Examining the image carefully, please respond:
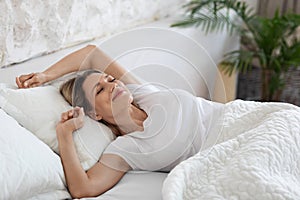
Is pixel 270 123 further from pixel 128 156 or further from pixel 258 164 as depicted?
pixel 128 156

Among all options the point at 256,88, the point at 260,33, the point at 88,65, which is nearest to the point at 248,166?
the point at 88,65

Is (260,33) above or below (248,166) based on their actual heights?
below

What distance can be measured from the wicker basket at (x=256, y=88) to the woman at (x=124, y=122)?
4.93 feet

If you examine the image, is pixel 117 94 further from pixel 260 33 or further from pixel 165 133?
pixel 260 33

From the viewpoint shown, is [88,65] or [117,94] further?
[88,65]

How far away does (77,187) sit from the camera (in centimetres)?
130

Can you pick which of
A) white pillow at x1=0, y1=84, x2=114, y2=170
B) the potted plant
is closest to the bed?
white pillow at x1=0, y1=84, x2=114, y2=170

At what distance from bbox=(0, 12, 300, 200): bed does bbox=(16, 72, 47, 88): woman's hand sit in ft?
0.09

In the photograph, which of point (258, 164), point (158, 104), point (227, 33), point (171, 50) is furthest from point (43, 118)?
point (227, 33)

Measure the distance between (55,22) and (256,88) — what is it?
5.28ft

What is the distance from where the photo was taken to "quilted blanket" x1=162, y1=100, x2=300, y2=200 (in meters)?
1.20

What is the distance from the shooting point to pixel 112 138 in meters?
1.49

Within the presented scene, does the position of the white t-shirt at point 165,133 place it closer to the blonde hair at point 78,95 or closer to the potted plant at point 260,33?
the blonde hair at point 78,95

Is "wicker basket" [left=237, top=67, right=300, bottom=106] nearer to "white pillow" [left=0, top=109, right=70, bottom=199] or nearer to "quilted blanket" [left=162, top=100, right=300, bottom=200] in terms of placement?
"quilted blanket" [left=162, top=100, right=300, bottom=200]
